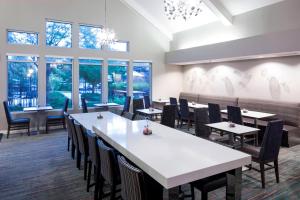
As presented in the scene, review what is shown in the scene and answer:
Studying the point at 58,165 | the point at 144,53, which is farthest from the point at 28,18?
the point at 58,165

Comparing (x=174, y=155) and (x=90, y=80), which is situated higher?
(x=90, y=80)

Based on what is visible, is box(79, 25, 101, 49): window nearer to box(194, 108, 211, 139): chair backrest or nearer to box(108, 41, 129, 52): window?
box(108, 41, 129, 52): window

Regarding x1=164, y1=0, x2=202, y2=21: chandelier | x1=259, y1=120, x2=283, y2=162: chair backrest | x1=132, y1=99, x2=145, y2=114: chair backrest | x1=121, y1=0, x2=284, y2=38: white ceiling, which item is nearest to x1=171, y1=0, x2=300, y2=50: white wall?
x1=121, y1=0, x2=284, y2=38: white ceiling

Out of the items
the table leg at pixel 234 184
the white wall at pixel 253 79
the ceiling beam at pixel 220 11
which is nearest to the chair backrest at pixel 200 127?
the table leg at pixel 234 184

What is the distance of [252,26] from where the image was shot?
252 inches

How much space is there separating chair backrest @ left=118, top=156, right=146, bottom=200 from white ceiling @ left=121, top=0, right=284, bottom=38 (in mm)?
5917

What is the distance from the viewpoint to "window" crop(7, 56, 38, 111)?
684 cm

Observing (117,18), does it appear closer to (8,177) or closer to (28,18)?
(28,18)

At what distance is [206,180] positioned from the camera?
225cm

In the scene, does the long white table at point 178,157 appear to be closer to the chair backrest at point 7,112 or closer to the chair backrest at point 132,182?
the chair backrest at point 132,182

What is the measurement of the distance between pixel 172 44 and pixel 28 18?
216 inches

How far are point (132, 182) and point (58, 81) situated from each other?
662 cm

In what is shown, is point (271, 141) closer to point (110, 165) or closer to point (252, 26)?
point (110, 165)

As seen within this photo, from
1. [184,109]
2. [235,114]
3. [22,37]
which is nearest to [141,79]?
[184,109]
